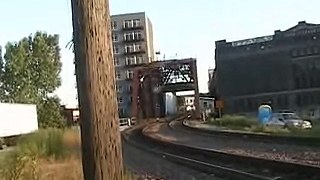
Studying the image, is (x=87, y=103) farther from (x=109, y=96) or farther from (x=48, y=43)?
(x=48, y=43)

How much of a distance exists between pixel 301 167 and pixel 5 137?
31876mm

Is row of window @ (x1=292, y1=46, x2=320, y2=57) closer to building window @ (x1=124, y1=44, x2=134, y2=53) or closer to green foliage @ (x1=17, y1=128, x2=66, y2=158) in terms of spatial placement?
building window @ (x1=124, y1=44, x2=134, y2=53)

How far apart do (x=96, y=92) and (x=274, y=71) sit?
3191 inches

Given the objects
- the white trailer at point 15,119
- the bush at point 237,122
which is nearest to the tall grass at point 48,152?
the white trailer at point 15,119

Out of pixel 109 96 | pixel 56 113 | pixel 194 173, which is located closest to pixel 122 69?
pixel 56 113

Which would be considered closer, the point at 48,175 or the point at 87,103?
the point at 87,103

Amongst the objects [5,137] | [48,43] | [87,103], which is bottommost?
→ [5,137]

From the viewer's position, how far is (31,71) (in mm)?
90312

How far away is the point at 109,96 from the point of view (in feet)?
A: 11.5

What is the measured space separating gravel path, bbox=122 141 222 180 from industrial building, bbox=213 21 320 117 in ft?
185

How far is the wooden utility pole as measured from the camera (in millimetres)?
3449

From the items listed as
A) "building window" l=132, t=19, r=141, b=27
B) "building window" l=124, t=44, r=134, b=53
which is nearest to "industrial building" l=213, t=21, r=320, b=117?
"building window" l=124, t=44, r=134, b=53

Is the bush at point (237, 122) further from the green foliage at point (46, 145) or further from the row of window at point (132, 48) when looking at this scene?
the row of window at point (132, 48)

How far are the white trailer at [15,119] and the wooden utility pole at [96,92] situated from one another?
3671cm
